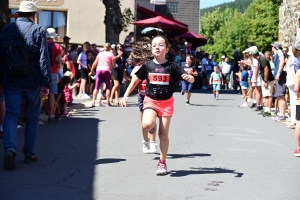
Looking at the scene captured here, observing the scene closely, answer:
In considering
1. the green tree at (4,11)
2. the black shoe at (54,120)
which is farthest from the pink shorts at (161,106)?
the black shoe at (54,120)

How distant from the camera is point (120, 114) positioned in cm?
Answer: 1716

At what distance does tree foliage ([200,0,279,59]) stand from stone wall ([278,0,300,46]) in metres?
41.0

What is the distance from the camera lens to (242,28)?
100 m

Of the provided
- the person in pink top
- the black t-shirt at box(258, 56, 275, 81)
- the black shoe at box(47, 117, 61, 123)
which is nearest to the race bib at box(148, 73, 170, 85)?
the black shoe at box(47, 117, 61, 123)

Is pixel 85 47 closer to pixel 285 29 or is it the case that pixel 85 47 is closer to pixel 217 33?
pixel 285 29

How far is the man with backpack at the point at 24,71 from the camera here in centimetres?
861

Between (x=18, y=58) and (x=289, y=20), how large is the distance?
17085mm

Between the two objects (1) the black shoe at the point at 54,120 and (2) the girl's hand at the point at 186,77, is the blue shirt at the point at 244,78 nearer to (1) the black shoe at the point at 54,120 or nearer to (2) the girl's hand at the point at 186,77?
(1) the black shoe at the point at 54,120

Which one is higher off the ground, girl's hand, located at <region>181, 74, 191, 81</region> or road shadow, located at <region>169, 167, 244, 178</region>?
girl's hand, located at <region>181, 74, 191, 81</region>

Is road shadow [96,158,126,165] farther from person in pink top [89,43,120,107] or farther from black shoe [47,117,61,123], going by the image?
person in pink top [89,43,120,107]

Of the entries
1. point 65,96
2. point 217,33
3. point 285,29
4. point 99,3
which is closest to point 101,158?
point 65,96

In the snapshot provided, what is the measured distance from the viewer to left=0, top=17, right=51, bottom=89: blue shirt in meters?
8.69

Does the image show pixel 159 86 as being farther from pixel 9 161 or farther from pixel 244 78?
pixel 244 78

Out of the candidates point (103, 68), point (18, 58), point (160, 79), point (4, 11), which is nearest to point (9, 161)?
point (18, 58)
